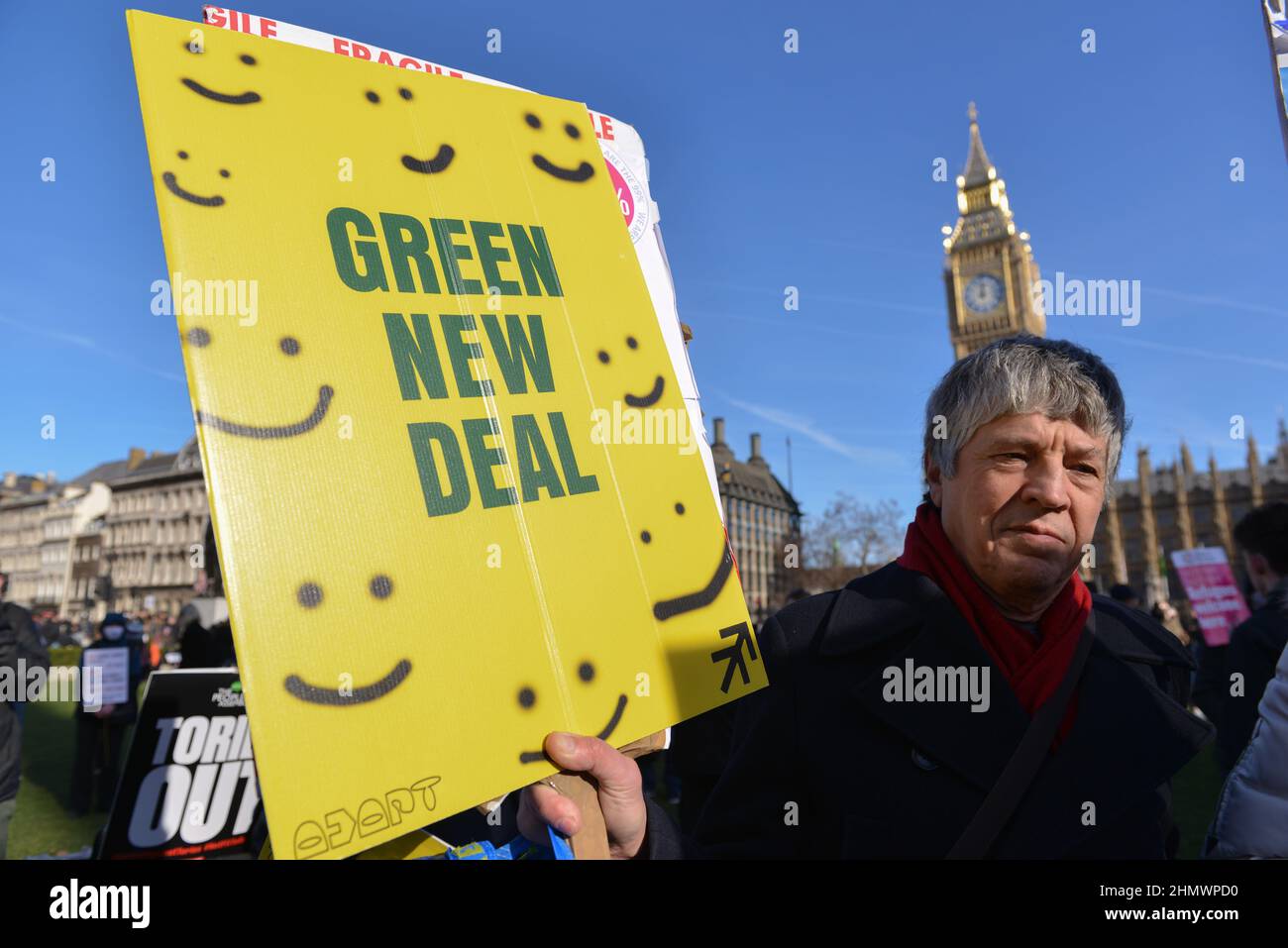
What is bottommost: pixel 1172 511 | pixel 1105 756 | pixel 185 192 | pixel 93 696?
pixel 1172 511

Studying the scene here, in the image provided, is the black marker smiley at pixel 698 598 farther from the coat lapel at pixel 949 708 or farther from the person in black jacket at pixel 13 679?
the person in black jacket at pixel 13 679

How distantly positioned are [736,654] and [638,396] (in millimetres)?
473

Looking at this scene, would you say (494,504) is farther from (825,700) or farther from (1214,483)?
(1214,483)

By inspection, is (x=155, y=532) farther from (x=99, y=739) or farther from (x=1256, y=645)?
(x=1256, y=645)

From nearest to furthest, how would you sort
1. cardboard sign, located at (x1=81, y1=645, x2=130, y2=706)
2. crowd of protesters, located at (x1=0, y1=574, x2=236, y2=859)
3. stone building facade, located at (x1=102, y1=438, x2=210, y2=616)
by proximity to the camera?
crowd of protesters, located at (x1=0, y1=574, x2=236, y2=859), cardboard sign, located at (x1=81, y1=645, x2=130, y2=706), stone building facade, located at (x1=102, y1=438, x2=210, y2=616)

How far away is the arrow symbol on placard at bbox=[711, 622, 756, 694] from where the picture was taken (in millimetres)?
1342

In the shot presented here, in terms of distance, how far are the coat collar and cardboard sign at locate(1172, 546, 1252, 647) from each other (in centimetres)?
801

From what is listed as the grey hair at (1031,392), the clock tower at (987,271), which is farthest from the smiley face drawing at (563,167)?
the clock tower at (987,271)

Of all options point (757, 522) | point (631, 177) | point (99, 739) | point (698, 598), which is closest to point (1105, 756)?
point (698, 598)

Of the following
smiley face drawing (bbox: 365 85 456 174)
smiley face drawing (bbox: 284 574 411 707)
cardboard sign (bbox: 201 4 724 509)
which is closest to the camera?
smiley face drawing (bbox: 284 574 411 707)

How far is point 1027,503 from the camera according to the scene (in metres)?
1.63

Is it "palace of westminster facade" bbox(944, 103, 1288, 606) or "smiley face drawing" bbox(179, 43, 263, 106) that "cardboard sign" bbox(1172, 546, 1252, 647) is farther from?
"palace of westminster facade" bbox(944, 103, 1288, 606)

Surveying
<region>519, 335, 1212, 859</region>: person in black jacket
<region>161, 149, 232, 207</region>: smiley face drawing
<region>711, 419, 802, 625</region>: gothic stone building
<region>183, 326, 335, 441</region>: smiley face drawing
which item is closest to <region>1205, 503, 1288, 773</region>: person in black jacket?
<region>519, 335, 1212, 859</region>: person in black jacket
